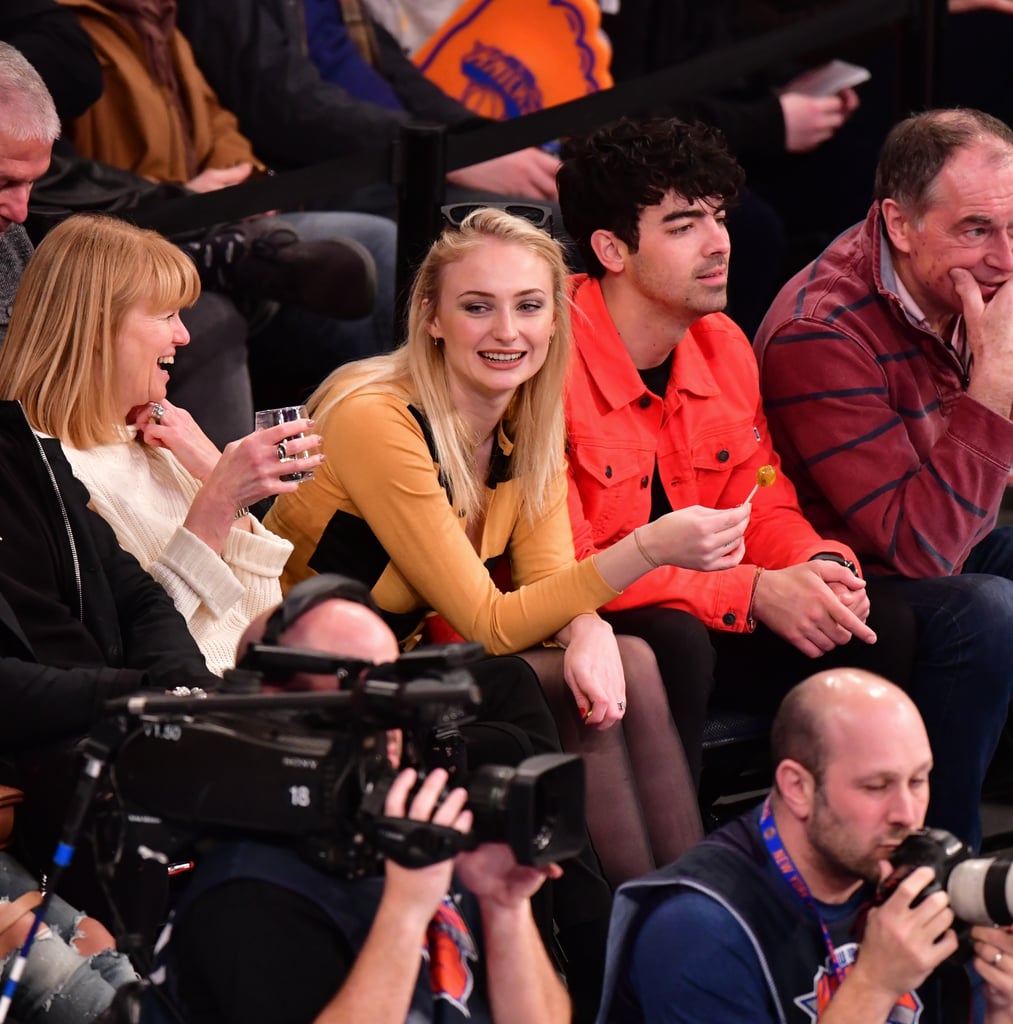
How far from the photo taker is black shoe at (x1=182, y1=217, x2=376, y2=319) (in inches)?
136

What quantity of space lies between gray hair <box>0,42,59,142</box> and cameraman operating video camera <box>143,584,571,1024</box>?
1354 mm

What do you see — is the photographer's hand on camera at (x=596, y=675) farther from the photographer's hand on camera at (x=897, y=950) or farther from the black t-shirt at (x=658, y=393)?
the photographer's hand on camera at (x=897, y=950)

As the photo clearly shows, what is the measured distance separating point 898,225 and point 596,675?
1.12 meters

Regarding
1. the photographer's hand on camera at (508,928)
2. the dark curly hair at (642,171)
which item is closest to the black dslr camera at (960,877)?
the photographer's hand on camera at (508,928)

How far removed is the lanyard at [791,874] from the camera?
2074 mm

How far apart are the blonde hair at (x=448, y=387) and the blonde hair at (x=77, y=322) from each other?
1.11 feet

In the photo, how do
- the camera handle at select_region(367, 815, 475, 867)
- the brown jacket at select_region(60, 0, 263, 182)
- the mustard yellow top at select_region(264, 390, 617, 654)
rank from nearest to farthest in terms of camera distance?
1. the camera handle at select_region(367, 815, 475, 867)
2. the mustard yellow top at select_region(264, 390, 617, 654)
3. the brown jacket at select_region(60, 0, 263, 182)

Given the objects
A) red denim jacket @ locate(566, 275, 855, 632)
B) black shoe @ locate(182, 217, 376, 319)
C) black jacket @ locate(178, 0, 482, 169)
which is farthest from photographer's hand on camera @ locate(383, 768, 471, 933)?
black jacket @ locate(178, 0, 482, 169)

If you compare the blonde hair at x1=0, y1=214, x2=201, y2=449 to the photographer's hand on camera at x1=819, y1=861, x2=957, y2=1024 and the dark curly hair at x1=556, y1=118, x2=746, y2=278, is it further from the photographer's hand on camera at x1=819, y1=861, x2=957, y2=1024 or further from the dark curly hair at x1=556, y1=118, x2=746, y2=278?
the photographer's hand on camera at x1=819, y1=861, x2=957, y2=1024

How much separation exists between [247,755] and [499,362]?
4.19 ft

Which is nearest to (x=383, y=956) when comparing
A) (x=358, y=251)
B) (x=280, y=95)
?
(x=358, y=251)

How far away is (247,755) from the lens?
65.8 inches

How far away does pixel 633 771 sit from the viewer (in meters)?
2.71

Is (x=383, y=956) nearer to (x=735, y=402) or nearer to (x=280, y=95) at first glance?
(x=735, y=402)
